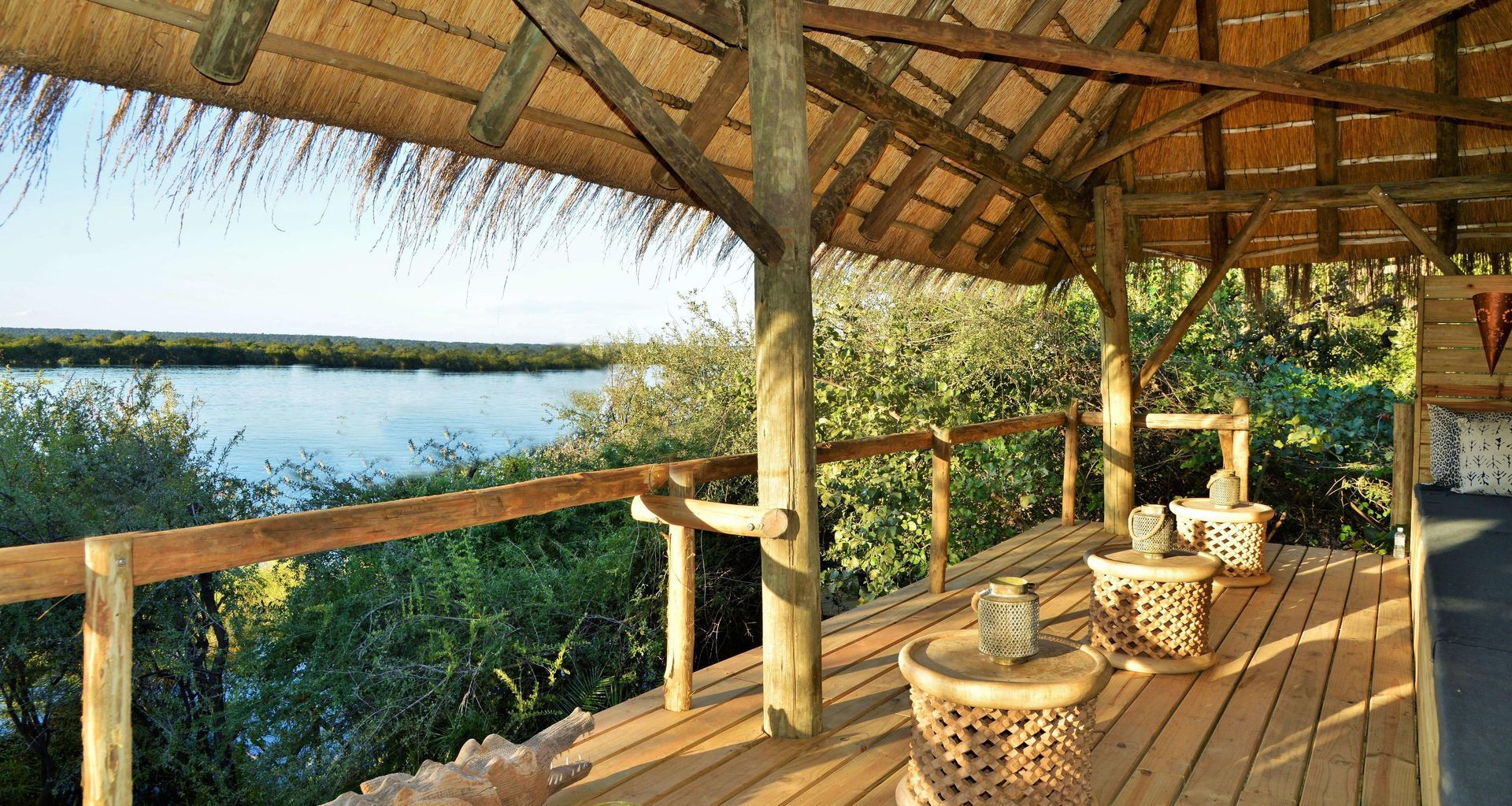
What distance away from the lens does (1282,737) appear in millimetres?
2656

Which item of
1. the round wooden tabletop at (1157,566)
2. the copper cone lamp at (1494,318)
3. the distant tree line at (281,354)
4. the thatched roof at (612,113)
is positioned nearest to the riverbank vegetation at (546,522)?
the distant tree line at (281,354)

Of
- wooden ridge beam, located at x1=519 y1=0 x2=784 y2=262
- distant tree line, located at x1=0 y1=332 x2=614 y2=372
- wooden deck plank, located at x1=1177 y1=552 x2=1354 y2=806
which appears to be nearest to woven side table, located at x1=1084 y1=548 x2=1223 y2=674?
wooden deck plank, located at x1=1177 y1=552 x2=1354 y2=806

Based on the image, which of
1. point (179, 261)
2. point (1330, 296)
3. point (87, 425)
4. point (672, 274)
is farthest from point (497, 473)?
point (179, 261)

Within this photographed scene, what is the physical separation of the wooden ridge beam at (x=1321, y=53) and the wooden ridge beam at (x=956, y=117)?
64 cm

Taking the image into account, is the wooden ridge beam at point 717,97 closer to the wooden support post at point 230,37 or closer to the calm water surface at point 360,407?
the wooden support post at point 230,37

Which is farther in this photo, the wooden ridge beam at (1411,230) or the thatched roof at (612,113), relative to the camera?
the wooden ridge beam at (1411,230)

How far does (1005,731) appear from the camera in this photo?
78.7 inches

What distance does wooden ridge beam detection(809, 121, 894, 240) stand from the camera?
2.91 meters

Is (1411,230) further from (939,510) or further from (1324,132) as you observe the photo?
(939,510)

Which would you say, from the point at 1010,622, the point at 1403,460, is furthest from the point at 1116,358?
the point at 1010,622

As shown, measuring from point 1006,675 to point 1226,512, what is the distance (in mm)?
2805

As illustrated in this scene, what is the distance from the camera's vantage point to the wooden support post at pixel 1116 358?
5.58 metres

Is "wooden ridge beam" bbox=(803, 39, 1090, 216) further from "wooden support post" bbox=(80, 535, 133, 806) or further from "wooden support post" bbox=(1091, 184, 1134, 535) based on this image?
"wooden support post" bbox=(80, 535, 133, 806)

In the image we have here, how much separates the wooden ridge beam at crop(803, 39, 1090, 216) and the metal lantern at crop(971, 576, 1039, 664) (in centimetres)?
168
